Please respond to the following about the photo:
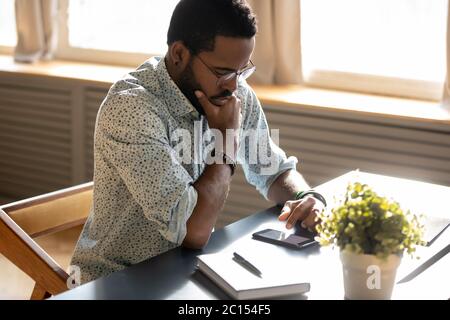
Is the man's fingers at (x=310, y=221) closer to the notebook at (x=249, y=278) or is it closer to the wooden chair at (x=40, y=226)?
the notebook at (x=249, y=278)

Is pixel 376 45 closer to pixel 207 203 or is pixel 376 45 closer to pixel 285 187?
pixel 285 187

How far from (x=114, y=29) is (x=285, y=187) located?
2315 mm

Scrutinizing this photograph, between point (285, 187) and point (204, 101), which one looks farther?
point (285, 187)

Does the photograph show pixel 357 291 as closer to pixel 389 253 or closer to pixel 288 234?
pixel 389 253

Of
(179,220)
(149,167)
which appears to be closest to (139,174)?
(149,167)

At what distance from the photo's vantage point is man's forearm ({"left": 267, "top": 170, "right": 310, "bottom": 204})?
196cm

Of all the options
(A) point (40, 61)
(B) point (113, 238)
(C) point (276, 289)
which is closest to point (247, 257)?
(C) point (276, 289)

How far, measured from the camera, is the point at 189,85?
1784 mm

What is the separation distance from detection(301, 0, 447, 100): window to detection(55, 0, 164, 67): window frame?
97 centimetres

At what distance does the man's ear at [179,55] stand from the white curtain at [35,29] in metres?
2.48

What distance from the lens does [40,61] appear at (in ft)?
13.5

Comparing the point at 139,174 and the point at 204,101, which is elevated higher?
the point at 204,101

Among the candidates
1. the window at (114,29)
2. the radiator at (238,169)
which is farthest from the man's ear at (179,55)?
the window at (114,29)

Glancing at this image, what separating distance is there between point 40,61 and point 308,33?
1.59 metres
